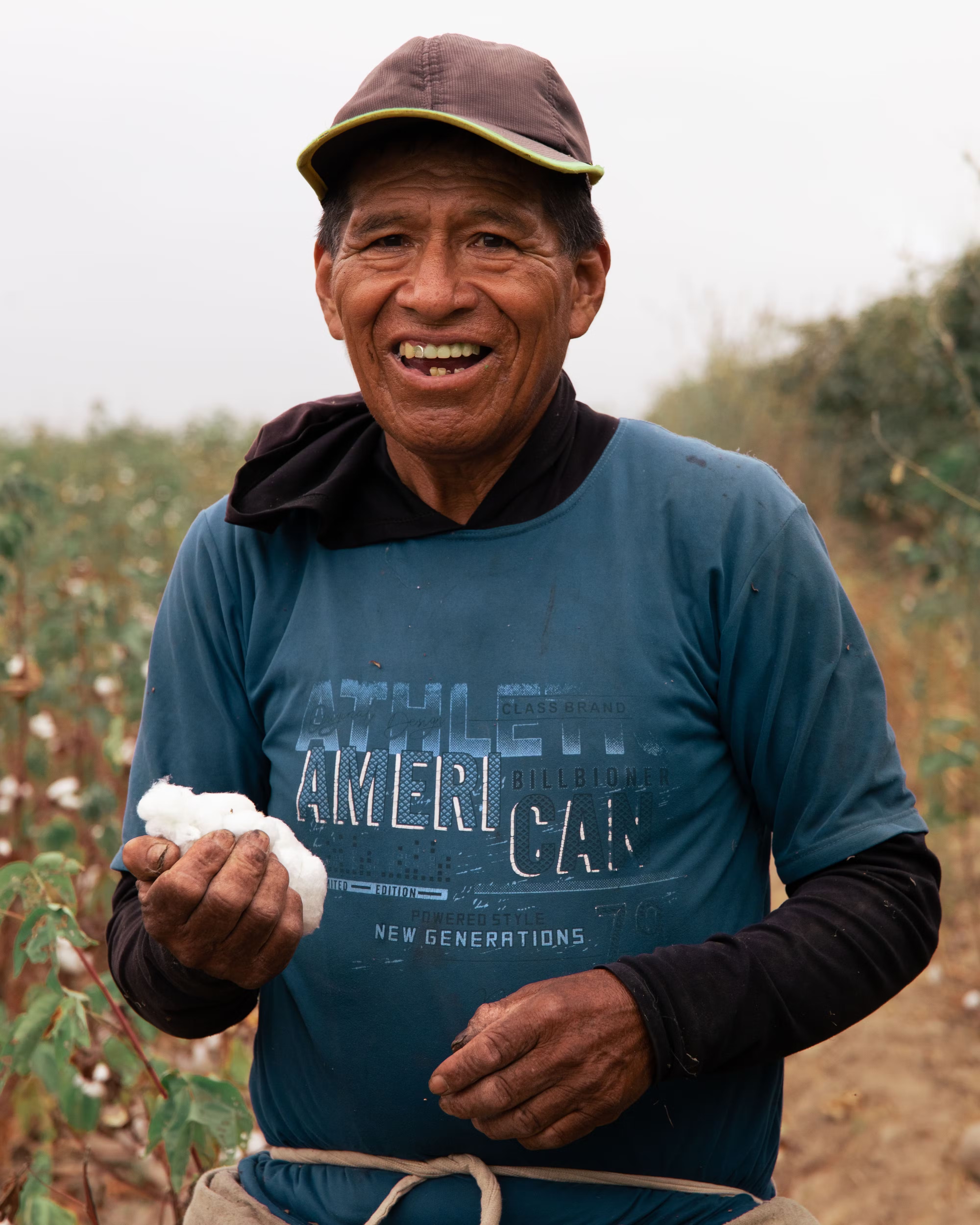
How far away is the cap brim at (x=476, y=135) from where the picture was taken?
148cm

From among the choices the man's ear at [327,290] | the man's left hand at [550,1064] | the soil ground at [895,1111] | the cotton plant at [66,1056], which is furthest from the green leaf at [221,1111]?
the soil ground at [895,1111]

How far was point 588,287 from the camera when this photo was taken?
5.78 feet

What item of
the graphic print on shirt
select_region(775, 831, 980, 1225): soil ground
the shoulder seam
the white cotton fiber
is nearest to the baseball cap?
the shoulder seam

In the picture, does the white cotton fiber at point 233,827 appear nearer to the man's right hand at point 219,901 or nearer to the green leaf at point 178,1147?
the man's right hand at point 219,901

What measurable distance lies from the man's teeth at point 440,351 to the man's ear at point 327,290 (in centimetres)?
16

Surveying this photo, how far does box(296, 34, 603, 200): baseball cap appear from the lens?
4.96 ft

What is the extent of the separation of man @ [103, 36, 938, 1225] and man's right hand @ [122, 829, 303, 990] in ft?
0.04

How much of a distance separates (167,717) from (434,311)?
67 centimetres

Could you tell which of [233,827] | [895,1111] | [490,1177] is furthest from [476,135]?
[895,1111]

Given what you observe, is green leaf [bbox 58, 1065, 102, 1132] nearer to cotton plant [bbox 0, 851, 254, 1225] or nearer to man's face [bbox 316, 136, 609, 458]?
cotton plant [bbox 0, 851, 254, 1225]

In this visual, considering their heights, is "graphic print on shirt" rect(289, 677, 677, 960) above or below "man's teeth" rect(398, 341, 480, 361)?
below

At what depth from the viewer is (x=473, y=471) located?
1.67 meters

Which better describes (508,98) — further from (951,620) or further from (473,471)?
(951,620)

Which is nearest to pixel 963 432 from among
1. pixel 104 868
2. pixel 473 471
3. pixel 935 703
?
pixel 935 703
